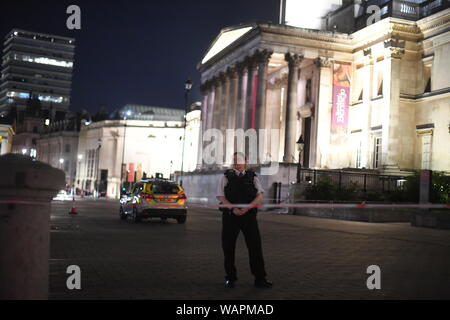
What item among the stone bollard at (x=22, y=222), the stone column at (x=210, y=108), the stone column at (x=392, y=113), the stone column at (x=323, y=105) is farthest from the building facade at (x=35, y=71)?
the stone bollard at (x=22, y=222)

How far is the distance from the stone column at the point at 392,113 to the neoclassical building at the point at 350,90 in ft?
0.23

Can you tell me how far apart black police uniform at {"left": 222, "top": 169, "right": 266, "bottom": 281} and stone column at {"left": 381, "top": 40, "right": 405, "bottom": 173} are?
110 ft

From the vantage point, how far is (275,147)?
172ft

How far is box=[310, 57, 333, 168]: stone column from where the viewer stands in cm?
4473

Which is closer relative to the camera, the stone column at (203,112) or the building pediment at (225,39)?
the building pediment at (225,39)

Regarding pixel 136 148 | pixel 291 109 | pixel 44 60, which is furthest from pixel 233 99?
pixel 44 60

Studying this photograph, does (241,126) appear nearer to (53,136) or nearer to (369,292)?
(369,292)

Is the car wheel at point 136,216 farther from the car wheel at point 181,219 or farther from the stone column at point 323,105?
the stone column at point 323,105

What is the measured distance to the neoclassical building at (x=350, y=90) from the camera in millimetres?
39688

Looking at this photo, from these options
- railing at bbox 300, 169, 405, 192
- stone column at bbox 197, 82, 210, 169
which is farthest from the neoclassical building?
stone column at bbox 197, 82, 210, 169

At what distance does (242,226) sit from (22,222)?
3.93 meters

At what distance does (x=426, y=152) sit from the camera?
131ft

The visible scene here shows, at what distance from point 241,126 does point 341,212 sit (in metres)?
21.7

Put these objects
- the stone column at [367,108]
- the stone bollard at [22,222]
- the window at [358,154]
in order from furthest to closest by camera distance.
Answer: the window at [358,154], the stone column at [367,108], the stone bollard at [22,222]
